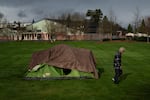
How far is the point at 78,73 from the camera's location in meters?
17.1

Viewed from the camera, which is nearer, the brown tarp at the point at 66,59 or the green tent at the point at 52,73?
the green tent at the point at 52,73

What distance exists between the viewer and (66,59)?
1733cm

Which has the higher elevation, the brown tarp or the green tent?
the brown tarp

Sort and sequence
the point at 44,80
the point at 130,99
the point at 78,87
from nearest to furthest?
the point at 130,99 < the point at 78,87 < the point at 44,80

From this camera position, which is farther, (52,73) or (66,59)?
(66,59)

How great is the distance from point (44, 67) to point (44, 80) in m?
0.85

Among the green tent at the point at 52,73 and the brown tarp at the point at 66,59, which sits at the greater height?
the brown tarp at the point at 66,59

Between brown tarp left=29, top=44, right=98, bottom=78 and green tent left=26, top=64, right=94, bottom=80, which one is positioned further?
brown tarp left=29, top=44, right=98, bottom=78

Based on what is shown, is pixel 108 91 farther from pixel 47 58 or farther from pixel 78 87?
pixel 47 58

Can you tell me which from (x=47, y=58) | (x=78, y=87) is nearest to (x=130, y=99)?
(x=78, y=87)

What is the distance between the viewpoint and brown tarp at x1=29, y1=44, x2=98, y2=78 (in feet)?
56.2

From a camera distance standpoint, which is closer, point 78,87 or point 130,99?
point 130,99

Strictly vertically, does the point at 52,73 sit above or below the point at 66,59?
below

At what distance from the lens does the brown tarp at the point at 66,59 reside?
17.1 meters
